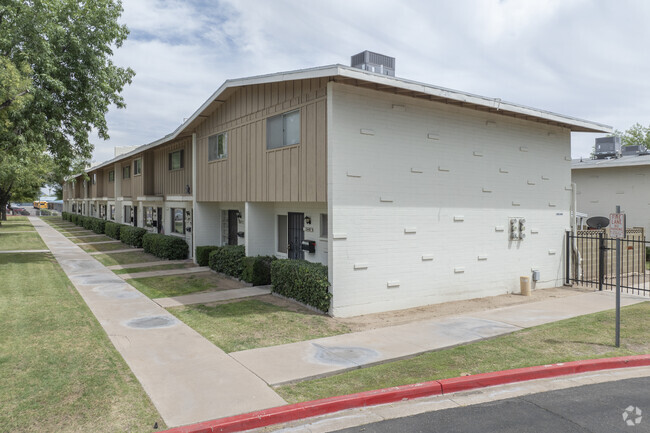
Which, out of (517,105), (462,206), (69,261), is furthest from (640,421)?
(69,261)

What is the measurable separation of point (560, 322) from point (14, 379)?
32.8ft

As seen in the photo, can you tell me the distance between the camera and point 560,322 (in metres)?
9.48

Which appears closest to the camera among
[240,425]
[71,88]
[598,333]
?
[240,425]

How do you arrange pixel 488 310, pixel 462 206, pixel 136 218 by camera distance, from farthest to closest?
pixel 136 218 < pixel 462 206 < pixel 488 310

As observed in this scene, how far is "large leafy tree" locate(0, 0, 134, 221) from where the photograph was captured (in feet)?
51.3

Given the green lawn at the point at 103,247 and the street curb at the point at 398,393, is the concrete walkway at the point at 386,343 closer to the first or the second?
the street curb at the point at 398,393

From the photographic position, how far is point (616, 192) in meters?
20.6

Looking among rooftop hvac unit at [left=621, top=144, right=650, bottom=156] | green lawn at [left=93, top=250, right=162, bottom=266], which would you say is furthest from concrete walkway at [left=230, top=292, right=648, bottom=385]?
rooftop hvac unit at [left=621, top=144, right=650, bottom=156]

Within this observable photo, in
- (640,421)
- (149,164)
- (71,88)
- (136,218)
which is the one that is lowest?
(640,421)

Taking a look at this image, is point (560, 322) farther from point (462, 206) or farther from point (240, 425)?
point (240, 425)

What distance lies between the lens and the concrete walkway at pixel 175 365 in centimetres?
535

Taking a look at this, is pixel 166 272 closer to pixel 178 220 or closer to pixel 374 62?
pixel 178 220

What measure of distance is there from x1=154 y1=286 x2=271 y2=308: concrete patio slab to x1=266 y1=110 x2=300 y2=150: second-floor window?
13.4 ft

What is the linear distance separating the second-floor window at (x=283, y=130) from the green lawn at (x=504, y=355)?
6.37 m
